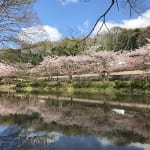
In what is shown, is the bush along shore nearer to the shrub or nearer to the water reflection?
the shrub

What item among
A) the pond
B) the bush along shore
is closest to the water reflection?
the pond

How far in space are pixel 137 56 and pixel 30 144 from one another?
38.3 meters

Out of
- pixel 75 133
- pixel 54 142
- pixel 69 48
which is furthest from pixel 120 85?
pixel 69 48

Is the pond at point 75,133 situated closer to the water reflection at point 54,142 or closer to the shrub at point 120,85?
the water reflection at point 54,142

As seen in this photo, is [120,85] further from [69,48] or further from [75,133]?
[69,48]

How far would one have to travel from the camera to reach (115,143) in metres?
11.4

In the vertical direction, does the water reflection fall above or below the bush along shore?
below

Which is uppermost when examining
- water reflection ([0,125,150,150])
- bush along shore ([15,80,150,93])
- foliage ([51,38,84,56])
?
foliage ([51,38,84,56])

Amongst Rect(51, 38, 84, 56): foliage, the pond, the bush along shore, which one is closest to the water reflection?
the pond

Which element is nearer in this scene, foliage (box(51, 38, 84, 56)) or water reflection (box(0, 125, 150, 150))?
foliage (box(51, 38, 84, 56))

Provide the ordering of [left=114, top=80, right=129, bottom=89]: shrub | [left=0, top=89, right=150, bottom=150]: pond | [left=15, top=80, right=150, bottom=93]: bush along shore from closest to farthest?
[left=0, top=89, right=150, bottom=150]: pond, [left=15, top=80, right=150, bottom=93]: bush along shore, [left=114, top=80, right=129, bottom=89]: shrub

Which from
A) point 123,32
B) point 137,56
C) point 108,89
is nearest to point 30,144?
point 108,89

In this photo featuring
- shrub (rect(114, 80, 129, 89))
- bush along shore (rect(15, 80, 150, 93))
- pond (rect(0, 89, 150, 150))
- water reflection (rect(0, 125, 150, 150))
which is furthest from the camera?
shrub (rect(114, 80, 129, 89))

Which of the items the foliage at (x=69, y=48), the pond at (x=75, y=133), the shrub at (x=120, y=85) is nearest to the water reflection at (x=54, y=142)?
the pond at (x=75, y=133)
